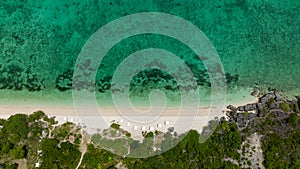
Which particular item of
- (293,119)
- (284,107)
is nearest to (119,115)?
(284,107)

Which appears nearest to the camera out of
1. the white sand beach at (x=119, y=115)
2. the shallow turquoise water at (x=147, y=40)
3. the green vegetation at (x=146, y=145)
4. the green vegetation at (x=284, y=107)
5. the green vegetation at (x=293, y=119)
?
the green vegetation at (x=146, y=145)

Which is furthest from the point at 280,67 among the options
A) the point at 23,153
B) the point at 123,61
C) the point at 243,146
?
the point at 23,153

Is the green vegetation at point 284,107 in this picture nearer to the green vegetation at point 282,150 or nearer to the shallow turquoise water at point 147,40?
the green vegetation at point 282,150

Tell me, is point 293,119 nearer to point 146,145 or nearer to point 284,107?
point 284,107

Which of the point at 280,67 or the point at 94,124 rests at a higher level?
the point at 280,67

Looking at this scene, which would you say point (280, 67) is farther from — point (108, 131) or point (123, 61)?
point (108, 131)

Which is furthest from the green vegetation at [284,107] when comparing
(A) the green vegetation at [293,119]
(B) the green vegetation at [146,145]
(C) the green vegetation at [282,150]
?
(C) the green vegetation at [282,150]

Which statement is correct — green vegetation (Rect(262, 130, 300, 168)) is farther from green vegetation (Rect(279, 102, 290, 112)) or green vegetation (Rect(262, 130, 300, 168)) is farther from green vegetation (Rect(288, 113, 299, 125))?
green vegetation (Rect(279, 102, 290, 112))

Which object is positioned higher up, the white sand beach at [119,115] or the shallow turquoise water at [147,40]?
the shallow turquoise water at [147,40]
